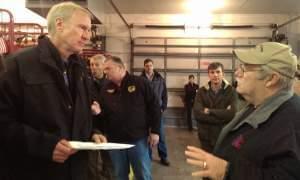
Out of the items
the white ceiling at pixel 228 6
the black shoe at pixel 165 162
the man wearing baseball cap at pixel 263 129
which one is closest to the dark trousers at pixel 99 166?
the man wearing baseball cap at pixel 263 129

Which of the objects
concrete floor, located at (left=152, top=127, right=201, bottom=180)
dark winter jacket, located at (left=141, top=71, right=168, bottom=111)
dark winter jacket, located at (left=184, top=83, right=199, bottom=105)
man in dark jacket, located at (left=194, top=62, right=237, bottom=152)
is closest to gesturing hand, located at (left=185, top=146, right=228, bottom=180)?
man in dark jacket, located at (left=194, top=62, right=237, bottom=152)

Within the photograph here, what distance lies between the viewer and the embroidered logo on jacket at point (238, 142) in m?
1.50

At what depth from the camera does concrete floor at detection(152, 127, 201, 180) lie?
4863mm

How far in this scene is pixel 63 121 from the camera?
67.9 inches

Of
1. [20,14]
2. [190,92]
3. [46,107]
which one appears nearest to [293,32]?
[190,92]

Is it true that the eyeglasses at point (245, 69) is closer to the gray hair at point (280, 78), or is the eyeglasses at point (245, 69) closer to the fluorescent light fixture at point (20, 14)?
the gray hair at point (280, 78)

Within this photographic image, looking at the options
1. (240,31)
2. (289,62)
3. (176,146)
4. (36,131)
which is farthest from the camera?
(240,31)

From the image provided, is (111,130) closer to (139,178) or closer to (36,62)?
(139,178)

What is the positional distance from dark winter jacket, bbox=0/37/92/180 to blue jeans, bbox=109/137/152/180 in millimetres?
1537

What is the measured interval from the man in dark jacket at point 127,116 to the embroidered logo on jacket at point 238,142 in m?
1.84

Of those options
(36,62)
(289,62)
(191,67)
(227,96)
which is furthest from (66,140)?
(191,67)

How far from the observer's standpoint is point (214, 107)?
339 centimetres

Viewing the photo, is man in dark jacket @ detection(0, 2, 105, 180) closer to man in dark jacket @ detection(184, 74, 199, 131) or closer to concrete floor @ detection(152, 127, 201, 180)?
concrete floor @ detection(152, 127, 201, 180)

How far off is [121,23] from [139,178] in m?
7.60
